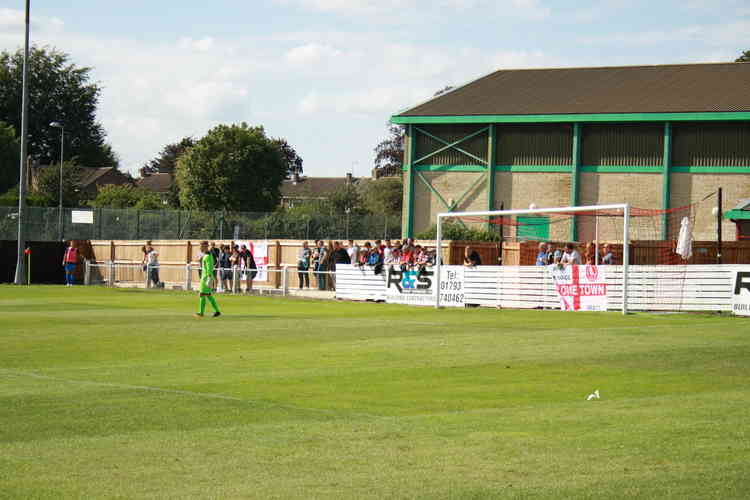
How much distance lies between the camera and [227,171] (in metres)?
81.5

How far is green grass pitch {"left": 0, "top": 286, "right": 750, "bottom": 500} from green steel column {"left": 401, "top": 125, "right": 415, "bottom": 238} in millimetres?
32587

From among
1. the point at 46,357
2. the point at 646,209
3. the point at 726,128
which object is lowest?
the point at 46,357

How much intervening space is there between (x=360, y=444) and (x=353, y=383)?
3784mm

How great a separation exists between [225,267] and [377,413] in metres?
30.1

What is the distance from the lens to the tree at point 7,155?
3568 inches

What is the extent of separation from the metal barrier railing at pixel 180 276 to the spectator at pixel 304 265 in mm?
204

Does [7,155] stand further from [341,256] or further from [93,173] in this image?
[341,256]

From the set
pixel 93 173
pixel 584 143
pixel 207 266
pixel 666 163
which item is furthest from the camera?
pixel 93 173

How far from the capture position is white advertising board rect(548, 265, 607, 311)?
2584cm

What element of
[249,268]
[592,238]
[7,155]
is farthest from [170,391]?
[7,155]

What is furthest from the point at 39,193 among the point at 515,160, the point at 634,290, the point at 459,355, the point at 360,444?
the point at 360,444

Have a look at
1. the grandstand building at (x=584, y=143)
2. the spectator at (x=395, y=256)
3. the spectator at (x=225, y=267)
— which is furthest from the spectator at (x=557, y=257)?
the grandstand building at (x=584, y=143)

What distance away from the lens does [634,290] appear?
83.4ft

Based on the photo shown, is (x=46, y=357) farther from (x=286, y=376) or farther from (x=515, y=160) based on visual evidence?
(x=515, y=160)
